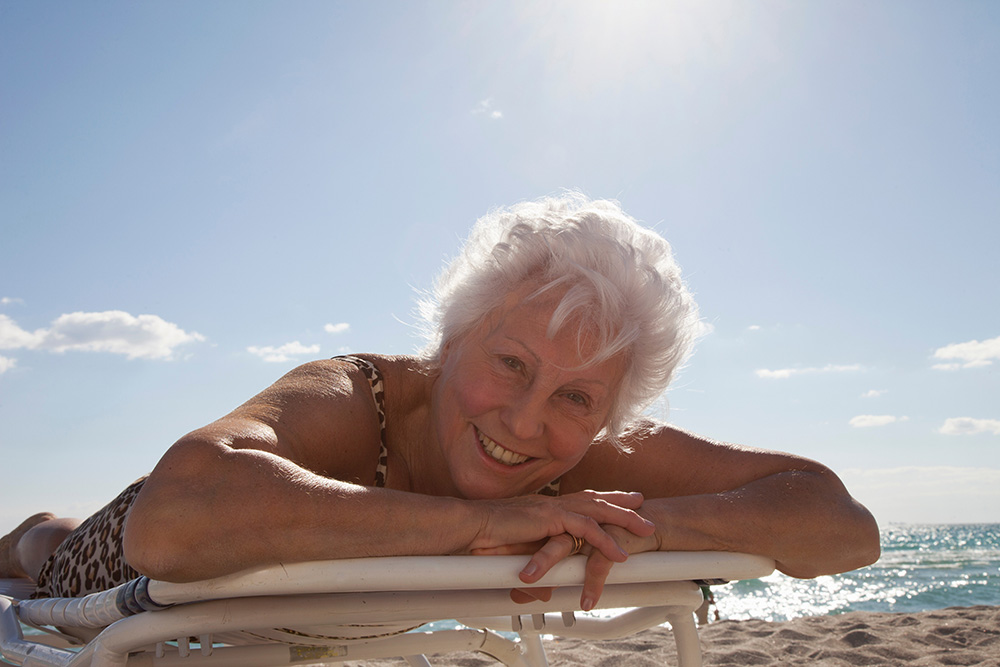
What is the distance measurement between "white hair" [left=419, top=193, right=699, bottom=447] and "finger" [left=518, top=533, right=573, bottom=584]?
69 cm

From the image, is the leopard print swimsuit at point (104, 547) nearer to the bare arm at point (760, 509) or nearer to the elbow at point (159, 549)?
the bare arm at point (760, 509)

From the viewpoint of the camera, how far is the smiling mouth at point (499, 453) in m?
2.03

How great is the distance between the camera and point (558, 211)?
7.52 ft

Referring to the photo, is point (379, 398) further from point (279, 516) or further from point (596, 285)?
point (279, 516)

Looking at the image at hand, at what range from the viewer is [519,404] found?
A: 193 centimetres

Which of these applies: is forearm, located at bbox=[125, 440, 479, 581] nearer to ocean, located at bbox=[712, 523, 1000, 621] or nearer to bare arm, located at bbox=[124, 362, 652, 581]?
bare arm, located at bbox=[124, 362, 652, 581]

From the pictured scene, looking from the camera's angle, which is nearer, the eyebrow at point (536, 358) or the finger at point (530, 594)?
the finger at point (530, 594)

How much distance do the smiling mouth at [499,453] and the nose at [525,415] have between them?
0.09 metres

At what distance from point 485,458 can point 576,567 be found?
72cm

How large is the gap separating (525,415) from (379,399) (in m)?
0.54

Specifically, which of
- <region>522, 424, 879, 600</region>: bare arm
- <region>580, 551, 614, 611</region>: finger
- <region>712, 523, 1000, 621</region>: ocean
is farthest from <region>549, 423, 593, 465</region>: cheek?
<region>712, 523, 1000, 621</region>: ocean

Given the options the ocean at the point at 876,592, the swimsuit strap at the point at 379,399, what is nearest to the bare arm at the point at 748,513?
the swimsuit strap at the point at 379,399

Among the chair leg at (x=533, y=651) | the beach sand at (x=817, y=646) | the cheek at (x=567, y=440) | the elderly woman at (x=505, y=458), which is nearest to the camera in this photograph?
the elderly woman at (x=505, y=458)

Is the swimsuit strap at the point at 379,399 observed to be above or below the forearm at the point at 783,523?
above
